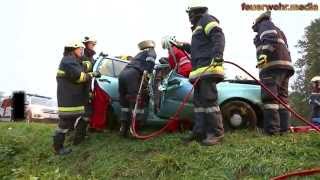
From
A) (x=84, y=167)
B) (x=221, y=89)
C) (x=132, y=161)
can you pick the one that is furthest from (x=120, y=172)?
(x=221, y=89)

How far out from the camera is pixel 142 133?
10.3 meters

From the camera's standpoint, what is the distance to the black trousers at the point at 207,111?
850 centimetres

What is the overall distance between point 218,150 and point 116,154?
1.86 meters

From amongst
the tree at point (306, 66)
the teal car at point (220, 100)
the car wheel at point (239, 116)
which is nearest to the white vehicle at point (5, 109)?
the teal car at point (220, 100)

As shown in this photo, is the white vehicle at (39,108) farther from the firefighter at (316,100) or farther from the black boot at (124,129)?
the black boot at (124,129)

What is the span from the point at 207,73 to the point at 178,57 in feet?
5.39

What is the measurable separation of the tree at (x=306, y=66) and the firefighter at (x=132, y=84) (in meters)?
30.6

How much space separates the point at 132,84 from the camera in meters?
10.1

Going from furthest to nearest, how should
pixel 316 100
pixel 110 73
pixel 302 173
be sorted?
pixel 316 100
pixel 110 73
pixel 302 173

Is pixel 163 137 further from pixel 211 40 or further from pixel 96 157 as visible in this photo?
pixel 211 40

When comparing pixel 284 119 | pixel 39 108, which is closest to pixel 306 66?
pixel 39 108

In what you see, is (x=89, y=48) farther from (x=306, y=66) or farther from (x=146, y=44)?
(x=306, y=66)

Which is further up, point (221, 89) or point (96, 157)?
point (221, 89)

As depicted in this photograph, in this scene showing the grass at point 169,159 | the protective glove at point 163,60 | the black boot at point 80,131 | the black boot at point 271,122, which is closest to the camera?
the grass at point 169,159
